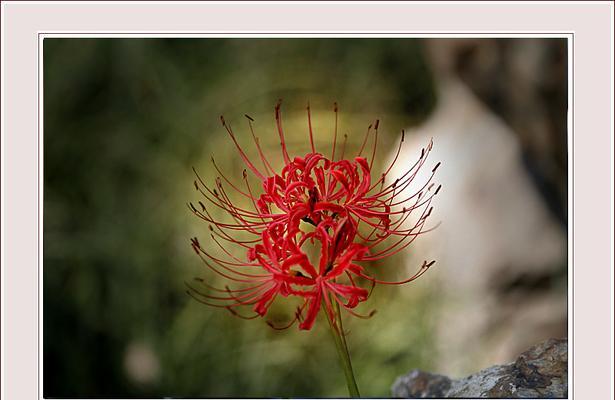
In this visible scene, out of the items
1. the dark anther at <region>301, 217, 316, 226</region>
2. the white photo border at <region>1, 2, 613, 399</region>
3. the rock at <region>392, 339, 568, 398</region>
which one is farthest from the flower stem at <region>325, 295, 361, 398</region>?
the white photo border at <region>1, 2, 613, 399</region>

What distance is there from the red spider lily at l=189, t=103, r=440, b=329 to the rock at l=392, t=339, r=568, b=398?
21 centimetres

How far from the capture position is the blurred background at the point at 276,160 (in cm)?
133

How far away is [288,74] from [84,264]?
563 millimetres

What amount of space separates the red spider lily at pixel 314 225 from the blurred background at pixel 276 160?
0.16 ft

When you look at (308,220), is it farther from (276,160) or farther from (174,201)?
(174,201)

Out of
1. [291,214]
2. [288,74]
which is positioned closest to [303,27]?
[288,74]

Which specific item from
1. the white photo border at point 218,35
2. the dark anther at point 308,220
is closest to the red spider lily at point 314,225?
the dark anther at point 308,220

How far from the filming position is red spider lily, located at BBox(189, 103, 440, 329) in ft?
3.39

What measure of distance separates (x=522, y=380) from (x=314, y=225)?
48 cm

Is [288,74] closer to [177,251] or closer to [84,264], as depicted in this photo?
[177,251]

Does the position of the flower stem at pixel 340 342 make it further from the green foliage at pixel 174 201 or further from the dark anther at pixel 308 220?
the green foliage at pixel 174 201

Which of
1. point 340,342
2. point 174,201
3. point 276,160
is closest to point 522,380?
point 340,342

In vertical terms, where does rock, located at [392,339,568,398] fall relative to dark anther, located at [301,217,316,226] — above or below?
below

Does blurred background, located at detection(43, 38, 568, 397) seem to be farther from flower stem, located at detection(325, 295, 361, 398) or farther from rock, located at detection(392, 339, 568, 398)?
flower stem, located at detection(325, 295, 361, 398)
